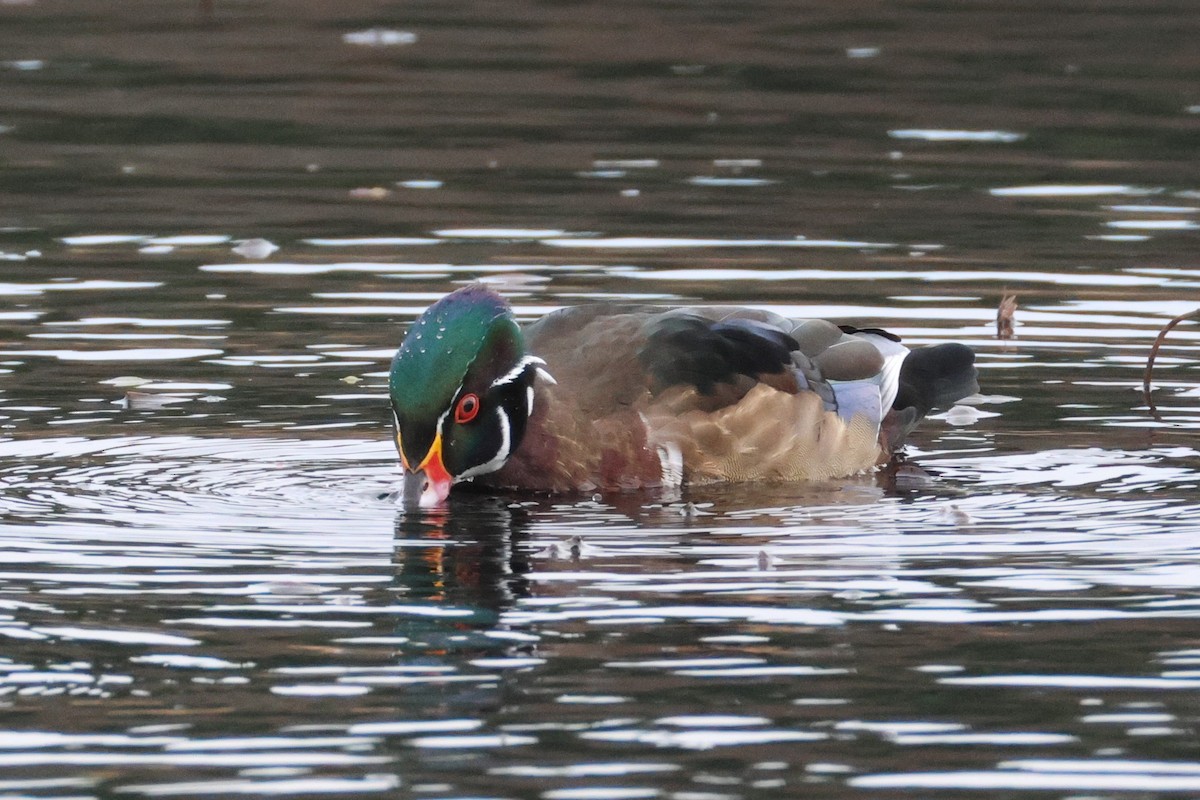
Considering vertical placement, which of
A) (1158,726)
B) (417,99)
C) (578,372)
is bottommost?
(1158,726)

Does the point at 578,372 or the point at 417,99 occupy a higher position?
the point at 417,99

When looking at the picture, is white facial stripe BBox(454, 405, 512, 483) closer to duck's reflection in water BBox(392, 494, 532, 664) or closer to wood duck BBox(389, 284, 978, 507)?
wood duck BBox(389, 284, 978, 507)

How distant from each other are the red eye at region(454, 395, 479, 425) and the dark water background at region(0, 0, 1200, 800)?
41 cm

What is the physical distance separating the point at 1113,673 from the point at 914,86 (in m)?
14.8

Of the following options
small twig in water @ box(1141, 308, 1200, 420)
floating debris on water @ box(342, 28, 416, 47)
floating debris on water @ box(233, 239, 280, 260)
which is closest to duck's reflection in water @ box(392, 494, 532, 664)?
small twig in water @ box(1141, 308, 1200, 420)

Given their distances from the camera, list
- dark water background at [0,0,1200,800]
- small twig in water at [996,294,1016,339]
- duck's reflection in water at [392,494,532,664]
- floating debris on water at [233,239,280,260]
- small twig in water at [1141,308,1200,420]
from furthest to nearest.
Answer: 1. floating debris on water at [233,239,280,260]
2. small twig in water at [996,294,1016,339]
3. small twig in water at [1141,308,1200,420]
4. duck's reflection in water at [392,494,532,664]
5. dark water background at [0,0,1200,800]

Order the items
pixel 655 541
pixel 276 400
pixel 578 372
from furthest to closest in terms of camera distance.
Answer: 1. pixel 276 400
2. pixel 578 372
3. pixel 655 541

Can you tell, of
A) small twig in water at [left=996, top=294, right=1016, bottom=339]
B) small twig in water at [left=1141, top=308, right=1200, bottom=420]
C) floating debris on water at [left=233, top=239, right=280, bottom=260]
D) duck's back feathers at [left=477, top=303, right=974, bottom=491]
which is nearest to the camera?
duck's back feathers at [left=477, top=303, right=974, bottom=491]

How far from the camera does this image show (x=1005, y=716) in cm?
671

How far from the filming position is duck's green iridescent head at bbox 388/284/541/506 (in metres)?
9.28

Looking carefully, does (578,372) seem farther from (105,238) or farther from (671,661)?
(105,238)

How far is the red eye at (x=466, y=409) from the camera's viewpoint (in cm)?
945

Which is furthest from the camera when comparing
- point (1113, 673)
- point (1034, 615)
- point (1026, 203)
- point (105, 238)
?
point (1026, 203)

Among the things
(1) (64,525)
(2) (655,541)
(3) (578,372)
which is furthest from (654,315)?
(1) (64,525)
